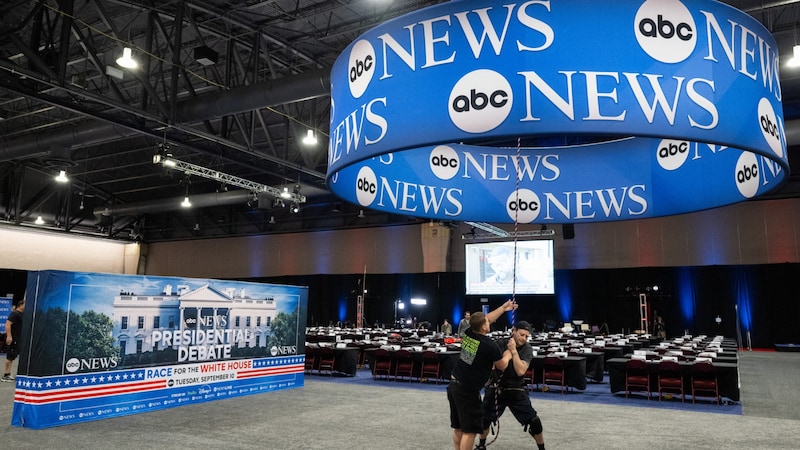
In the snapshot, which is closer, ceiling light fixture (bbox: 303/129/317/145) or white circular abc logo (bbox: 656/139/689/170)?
white circular abc logo (bbox: 656/139/689/170)

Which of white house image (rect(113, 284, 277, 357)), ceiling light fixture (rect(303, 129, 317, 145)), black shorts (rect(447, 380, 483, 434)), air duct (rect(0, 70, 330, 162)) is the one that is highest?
air duct (rect(0, 70, 330, 162))

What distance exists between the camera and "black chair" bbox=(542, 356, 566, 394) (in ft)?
33.2

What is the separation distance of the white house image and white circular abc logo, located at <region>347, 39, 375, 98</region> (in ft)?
20.3

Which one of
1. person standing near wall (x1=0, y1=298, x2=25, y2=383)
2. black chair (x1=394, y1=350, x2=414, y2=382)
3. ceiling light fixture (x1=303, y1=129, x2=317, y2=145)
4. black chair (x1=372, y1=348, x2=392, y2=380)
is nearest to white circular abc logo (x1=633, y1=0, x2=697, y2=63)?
black chair (x1=394, y1=350, x2=414, y2=382)

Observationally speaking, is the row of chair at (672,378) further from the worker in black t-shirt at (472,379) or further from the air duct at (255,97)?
the air duct at (255,97)

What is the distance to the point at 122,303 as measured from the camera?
7641mm

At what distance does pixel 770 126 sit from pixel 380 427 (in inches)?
210

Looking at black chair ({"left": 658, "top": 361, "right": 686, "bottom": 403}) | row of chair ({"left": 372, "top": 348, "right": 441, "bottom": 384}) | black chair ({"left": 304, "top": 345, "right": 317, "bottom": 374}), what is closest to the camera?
black chair ({"left": 658, "top": 361, "right": 686, "bottom": 403})

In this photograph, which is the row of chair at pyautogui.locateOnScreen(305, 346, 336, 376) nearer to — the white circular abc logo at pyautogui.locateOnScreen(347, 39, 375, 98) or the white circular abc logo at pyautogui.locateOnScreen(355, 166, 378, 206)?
the white circular abc logo at pyautogui.locateOnScreen(355, 166, 378, 206)

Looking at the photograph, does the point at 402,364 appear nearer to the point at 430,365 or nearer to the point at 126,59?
the point at 430,365

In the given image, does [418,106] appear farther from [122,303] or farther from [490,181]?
[122,303]

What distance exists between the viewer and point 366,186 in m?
3.87

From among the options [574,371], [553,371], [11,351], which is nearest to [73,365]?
[11,351]

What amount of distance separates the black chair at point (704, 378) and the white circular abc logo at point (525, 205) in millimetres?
6185
